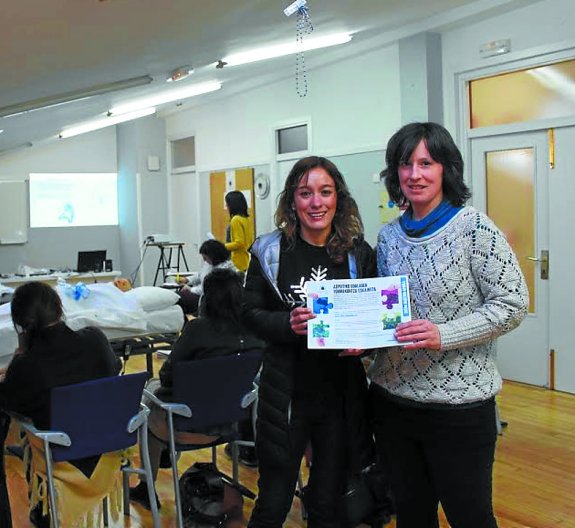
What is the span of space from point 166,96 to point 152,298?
13.9 ft

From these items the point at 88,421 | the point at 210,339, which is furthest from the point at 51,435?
the point at 210,339

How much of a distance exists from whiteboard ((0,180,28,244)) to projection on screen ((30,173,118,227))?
0.73 feet

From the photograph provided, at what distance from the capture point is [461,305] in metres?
1.62

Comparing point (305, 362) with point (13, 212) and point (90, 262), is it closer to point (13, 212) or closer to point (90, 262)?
point (90, 262)

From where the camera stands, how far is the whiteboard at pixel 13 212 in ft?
33.3

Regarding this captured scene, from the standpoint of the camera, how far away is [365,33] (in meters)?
6.18

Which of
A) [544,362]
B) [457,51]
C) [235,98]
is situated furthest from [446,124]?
[235,98]

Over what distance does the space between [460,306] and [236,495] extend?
180 cm

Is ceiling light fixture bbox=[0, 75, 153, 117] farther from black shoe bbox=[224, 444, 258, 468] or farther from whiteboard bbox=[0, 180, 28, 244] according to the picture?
whiteboard bbox=[0, 180, 28, 244]

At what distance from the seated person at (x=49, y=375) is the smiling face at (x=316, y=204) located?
1188 millimetres

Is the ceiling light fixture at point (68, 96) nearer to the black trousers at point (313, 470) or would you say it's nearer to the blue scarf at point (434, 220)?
the black trousers at point (313, 470)

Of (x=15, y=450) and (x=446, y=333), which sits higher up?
(x=446, y=333)

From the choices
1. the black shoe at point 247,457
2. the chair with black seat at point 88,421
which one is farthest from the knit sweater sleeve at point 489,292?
the black shoe at point 247,457

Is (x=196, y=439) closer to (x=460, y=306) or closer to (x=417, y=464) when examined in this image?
(x=417, y=464)
